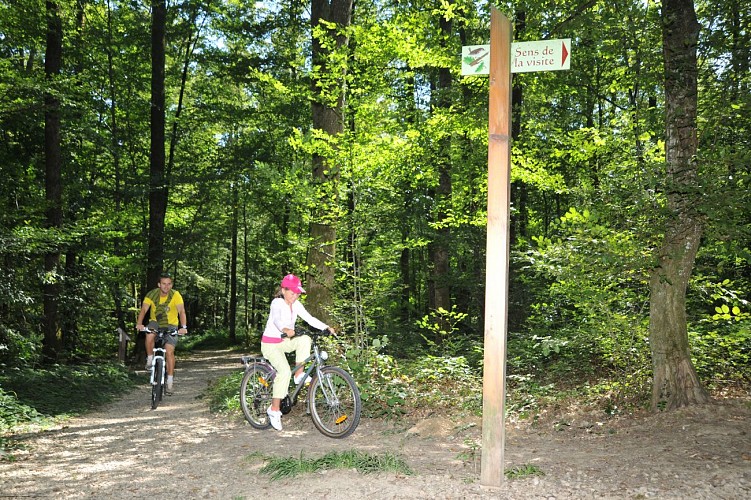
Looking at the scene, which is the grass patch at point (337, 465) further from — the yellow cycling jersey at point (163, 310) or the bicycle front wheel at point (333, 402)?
the yellow cycling jersey at point (163, 310)

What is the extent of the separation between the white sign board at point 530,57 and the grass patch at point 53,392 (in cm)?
722

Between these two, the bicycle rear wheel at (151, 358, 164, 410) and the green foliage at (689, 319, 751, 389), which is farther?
the bicycle rear wheel at (151, 358, 164, 410)

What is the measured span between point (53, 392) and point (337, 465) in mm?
6821

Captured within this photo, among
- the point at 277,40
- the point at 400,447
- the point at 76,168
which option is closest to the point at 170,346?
the point at 400,447

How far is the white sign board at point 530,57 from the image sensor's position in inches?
164

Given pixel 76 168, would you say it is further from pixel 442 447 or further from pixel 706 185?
pixel 706 185

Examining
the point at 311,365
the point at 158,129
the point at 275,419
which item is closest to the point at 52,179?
the point at 158,129

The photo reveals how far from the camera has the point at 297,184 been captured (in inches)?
298

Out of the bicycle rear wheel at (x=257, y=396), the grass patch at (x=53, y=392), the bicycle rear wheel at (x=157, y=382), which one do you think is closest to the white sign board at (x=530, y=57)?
the bicycle rear wheel at (x=257, y=396)

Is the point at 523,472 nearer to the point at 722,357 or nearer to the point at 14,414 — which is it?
the point at 722,357

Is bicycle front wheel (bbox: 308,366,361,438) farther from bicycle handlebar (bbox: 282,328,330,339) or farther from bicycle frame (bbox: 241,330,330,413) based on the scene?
bicycle handlebar (bbox: 282,328,330,339)

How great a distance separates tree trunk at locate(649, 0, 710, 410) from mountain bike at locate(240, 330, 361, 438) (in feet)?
11.7

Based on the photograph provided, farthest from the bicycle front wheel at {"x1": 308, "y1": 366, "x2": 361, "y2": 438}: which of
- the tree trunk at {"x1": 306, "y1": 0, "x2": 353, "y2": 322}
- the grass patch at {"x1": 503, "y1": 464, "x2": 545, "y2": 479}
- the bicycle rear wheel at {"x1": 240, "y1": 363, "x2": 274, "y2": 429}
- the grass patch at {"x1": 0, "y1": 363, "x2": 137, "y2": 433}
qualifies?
the grass patch at {"x1": 0, "y1": 363, "x2": 137, "y2": 433}

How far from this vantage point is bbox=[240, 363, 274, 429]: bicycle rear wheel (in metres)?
6.84
